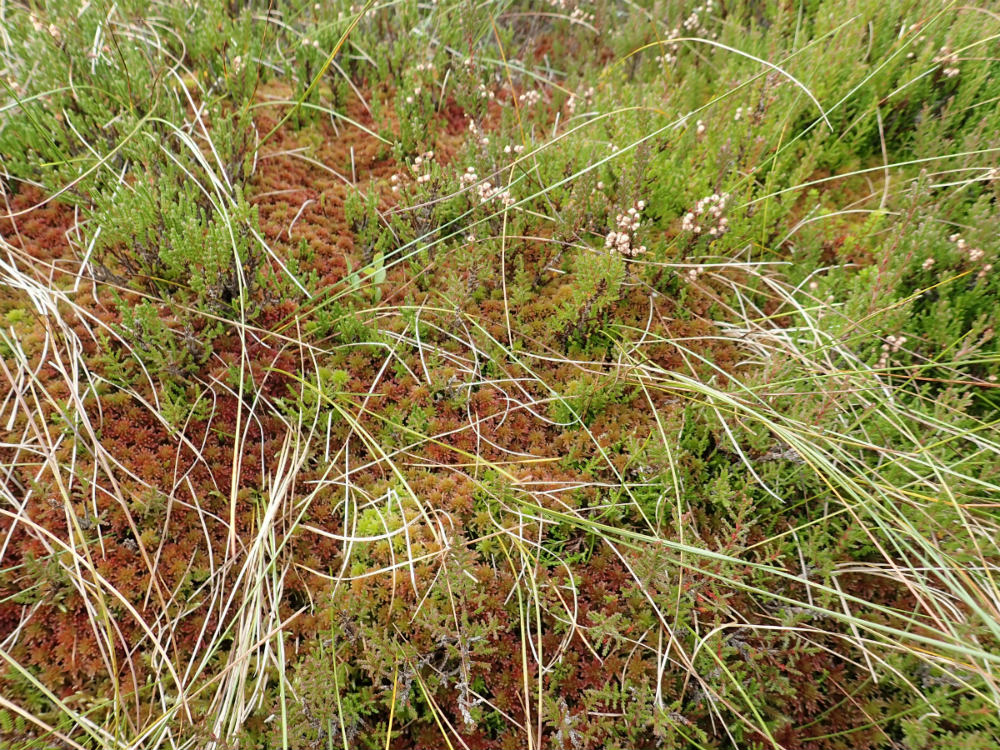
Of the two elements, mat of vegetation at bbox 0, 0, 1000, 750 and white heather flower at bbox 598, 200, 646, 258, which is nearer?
mat of vegetation at bbox 0, 0, 1000, 750

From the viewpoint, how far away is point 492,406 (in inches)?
119

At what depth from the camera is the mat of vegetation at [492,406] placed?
2.25 meters

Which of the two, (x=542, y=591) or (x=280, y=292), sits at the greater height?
(x=280, y=292)

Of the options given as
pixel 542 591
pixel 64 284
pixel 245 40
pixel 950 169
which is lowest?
pixel 542 591

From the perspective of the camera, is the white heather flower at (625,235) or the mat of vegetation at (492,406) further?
the white heather flower at (625,235)

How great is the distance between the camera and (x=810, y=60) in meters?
4.01

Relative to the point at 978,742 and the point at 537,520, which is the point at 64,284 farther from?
the point at 978,742

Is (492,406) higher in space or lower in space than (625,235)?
lower

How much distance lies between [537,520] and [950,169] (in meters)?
3.17

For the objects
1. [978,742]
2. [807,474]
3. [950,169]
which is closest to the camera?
[978,742]

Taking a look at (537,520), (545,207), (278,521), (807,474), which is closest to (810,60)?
(545,207)

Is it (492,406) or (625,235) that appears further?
(625,235)

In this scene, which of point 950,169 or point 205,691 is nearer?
point 205,691

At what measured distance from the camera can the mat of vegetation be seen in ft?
7.38
